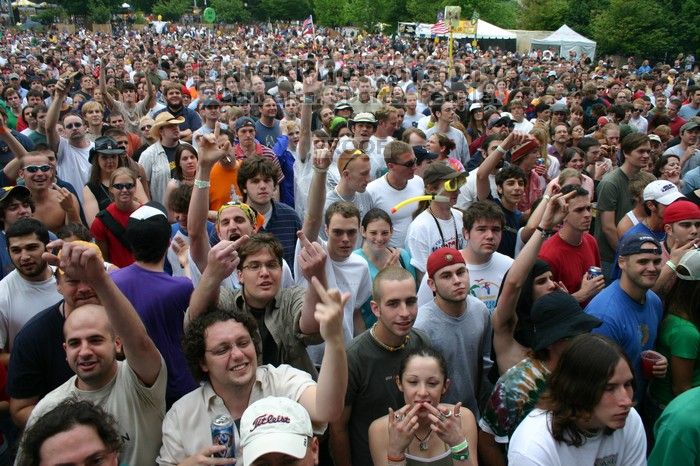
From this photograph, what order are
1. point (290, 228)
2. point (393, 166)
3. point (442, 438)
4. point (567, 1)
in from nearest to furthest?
point (442, 438) < point (290, 228) < point (393, 166) < point (567, 1)

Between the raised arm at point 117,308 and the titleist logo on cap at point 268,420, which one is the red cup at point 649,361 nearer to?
the titleist logo on cap at point 268,420

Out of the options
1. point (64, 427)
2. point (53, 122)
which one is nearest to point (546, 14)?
point (53, 122)

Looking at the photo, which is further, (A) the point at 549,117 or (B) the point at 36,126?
(A) the point at 549,117

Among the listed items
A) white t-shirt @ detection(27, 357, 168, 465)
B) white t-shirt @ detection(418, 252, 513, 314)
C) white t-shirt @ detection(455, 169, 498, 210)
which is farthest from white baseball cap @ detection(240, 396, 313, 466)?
white t-shirt @ detection(455, 169, 498, 210)

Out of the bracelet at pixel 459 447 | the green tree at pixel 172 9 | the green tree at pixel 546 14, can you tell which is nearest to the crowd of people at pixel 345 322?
the bracelet at pixel 459 447

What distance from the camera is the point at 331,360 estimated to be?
2.64 meters

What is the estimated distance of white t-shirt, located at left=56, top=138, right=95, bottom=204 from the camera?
299 inches

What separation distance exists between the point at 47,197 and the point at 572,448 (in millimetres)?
4938

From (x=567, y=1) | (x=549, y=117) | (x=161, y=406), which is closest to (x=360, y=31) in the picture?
(x=567, y=1)

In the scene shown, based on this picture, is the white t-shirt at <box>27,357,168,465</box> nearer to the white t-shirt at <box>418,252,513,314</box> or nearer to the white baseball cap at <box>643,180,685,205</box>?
the white t-shirt at <box>418,252,513,314</box>

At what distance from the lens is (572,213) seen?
4.74 meters

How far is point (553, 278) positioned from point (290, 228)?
2.20m

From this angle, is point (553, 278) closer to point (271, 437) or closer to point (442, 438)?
point (442, 438)

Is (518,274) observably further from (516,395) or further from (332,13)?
(332,13)
